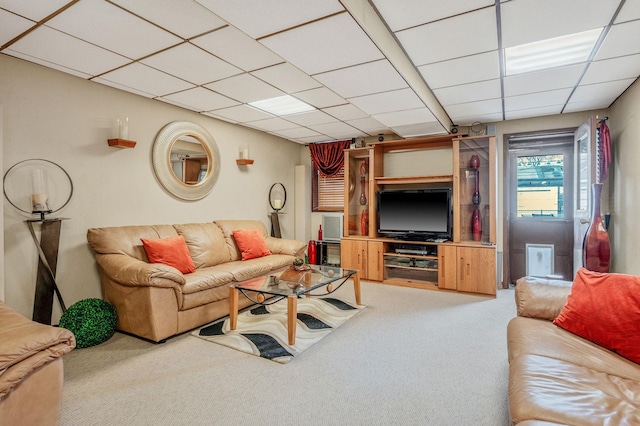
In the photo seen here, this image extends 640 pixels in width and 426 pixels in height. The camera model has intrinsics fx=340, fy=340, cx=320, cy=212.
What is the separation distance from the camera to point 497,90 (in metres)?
3.63

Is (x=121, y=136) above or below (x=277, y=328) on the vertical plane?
above

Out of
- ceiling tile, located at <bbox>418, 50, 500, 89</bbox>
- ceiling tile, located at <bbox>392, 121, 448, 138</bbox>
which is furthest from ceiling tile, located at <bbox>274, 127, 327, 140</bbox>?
ceiling tile, located at <bbox>418, 50, 500, 89</bbox>

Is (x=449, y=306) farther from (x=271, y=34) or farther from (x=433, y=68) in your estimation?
(x=271, y=34)

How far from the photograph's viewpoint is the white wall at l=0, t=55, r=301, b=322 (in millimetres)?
2904

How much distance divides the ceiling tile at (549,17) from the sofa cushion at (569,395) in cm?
206

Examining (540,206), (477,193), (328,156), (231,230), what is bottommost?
(231,230)

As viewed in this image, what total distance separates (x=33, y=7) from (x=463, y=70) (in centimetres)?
323

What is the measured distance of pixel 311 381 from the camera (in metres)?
2.28

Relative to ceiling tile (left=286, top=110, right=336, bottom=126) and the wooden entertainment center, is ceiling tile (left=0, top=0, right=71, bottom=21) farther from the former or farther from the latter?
the wooden entertainment center

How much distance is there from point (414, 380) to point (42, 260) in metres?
3.16

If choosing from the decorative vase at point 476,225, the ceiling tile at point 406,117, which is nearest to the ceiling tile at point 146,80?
the ceiling tile at point 406,117

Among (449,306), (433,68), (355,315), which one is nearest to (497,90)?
(433,68)

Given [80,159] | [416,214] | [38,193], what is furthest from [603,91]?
[38,193]

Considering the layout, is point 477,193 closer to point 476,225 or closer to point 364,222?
point 476,225
